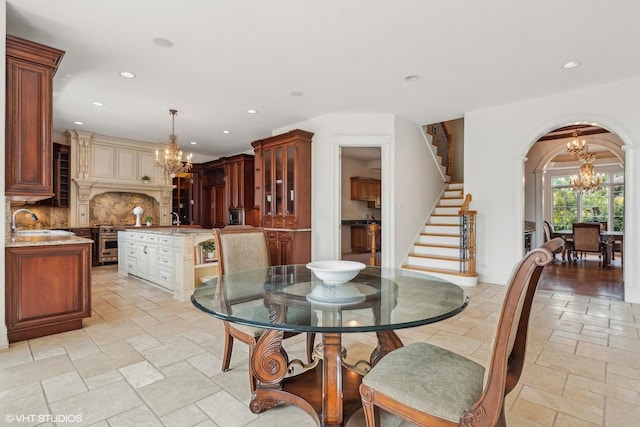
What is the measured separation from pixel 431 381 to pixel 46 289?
3227 millimetres

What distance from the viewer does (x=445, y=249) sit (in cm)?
554

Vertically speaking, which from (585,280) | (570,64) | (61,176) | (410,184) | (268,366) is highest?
(570,64)

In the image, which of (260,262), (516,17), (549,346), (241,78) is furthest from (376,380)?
(241,78)

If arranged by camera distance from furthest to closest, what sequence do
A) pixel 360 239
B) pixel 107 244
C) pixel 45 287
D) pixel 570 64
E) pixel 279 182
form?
pixel 360 239 < pixel 107 244 < pixel 279 182 < pixel 570 64 < pixel 45 287

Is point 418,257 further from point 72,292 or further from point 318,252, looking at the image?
point 72,292

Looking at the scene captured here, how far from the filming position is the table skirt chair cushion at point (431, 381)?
1121mm

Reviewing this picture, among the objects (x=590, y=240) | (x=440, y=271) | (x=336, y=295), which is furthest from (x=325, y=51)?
(x=590, y=240)

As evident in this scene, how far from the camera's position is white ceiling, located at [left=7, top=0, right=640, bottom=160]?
2658 millimetres

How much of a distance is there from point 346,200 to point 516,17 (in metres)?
6.57

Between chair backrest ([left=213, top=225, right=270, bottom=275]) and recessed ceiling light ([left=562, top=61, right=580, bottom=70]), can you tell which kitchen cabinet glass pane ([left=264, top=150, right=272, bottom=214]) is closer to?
chair backrest ([left=213, top=225, right=270, bottom=275])

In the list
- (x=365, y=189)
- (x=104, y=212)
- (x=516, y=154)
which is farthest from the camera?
(x=365, y=189)

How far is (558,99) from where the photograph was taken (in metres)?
4.51

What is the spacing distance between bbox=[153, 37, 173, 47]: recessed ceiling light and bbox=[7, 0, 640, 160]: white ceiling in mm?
54

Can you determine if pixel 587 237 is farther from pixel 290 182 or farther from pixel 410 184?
pixel 290 182
